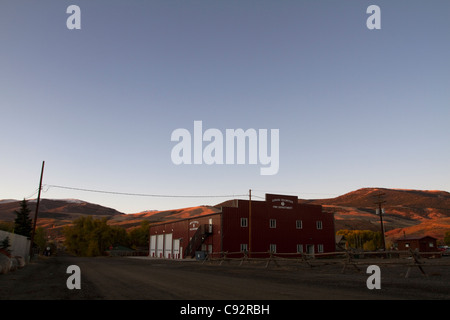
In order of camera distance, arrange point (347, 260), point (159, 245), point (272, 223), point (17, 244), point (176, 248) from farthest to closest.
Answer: point (159, 245) < point (176, 248) < point (272, 223) < point (17, 244) < point (347, 260)

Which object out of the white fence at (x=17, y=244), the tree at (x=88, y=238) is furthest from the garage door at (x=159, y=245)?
the white fence at (x=17, y=244)

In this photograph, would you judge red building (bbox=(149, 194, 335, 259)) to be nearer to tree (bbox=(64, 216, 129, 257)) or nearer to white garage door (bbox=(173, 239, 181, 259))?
white garage door (bbox=(173, 239, 181, 259))

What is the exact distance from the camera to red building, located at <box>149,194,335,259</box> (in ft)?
172

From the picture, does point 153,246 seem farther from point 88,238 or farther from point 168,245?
point 88,238

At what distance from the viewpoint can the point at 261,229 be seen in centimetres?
5438

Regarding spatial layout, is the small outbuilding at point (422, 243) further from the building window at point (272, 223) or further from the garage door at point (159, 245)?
the garage door at point (159, 245)

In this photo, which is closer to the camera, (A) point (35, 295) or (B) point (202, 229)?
(A) point (35, 295)

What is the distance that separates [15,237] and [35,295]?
81.1 ft

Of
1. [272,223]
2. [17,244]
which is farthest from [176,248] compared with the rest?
[17,244]

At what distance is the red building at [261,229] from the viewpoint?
172 feet
